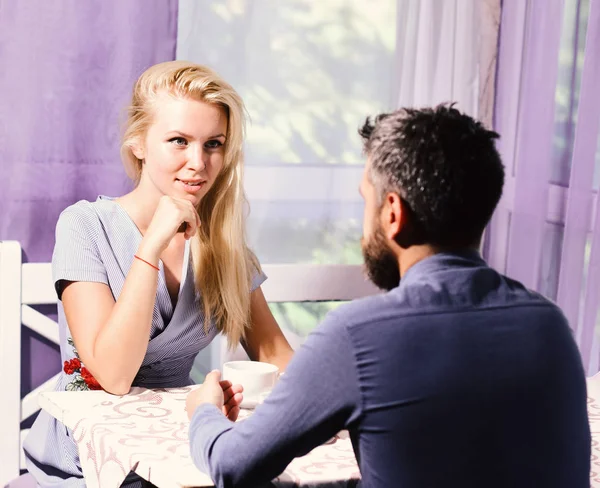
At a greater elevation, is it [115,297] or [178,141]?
[178,141]

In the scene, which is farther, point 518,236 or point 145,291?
point 518,236

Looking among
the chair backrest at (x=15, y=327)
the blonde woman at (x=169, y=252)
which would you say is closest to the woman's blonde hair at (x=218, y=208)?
the blonde woman at (x=169, y=252)

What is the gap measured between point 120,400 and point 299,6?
58.2 inches

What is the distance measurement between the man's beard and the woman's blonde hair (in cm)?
87

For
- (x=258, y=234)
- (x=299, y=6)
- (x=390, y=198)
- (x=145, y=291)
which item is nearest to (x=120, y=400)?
(x=145, y=291)

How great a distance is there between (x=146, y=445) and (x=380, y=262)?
50cm

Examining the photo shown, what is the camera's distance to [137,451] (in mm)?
1373

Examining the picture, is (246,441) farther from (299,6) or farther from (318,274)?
(299,6)

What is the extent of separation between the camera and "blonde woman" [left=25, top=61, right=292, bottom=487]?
1.87 metres

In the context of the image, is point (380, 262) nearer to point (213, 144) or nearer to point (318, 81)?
point (213, 144)

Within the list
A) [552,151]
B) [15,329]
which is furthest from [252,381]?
[552,151]

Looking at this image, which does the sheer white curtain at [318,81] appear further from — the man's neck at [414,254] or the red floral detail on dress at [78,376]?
the man's neck at [414,254]

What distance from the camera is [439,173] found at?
110 centimetres

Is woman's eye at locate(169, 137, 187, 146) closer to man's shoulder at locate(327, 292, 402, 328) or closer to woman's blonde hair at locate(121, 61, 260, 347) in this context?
woman's blonde hair at locate(121, 61, 260, 347)
